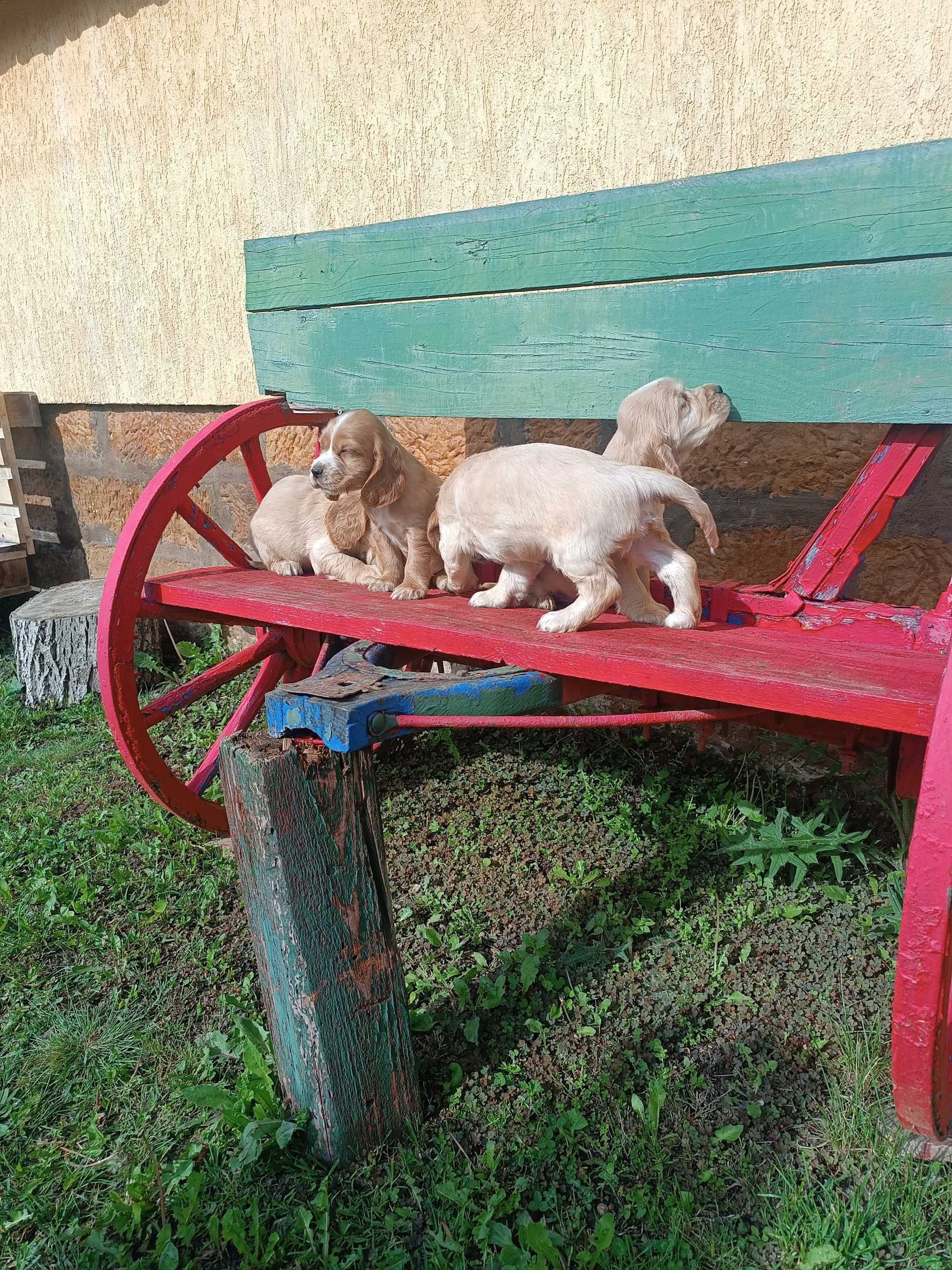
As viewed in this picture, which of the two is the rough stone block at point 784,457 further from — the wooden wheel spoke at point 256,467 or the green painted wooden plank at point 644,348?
the wooden wheel spoke at point 256,467

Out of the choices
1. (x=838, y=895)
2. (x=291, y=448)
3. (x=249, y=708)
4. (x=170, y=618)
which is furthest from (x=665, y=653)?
(x=291, y=448)

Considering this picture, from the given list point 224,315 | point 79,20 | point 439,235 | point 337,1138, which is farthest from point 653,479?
point 79,20

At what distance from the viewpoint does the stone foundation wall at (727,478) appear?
8.71 feet

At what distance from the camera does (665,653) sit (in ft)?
5.68

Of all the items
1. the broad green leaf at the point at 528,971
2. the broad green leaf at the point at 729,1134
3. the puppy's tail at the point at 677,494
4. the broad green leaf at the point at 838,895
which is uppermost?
the puppy's tail at the point at 677,494

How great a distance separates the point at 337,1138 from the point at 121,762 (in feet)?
7.26

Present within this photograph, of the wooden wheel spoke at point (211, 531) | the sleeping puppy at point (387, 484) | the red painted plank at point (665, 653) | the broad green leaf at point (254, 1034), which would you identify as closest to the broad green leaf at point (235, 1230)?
the broad green leaf at point (254, 1034)

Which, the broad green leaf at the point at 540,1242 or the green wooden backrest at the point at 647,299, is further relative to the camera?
the green wooden backrest at the point at 647,299

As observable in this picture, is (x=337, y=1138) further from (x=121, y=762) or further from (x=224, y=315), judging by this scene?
(x=224, y=315)

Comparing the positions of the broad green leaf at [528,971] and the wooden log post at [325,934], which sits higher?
the wooden log post at [325,934]

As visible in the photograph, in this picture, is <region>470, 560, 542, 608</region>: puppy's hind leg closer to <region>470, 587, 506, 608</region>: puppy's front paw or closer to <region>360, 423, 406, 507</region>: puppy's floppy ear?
<region>470, 587, 506, 608</region>: puppy's front paw

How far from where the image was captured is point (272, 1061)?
2006 mm

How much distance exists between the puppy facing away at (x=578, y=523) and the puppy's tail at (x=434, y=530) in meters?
0.08

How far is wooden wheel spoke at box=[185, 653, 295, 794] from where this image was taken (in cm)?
282
